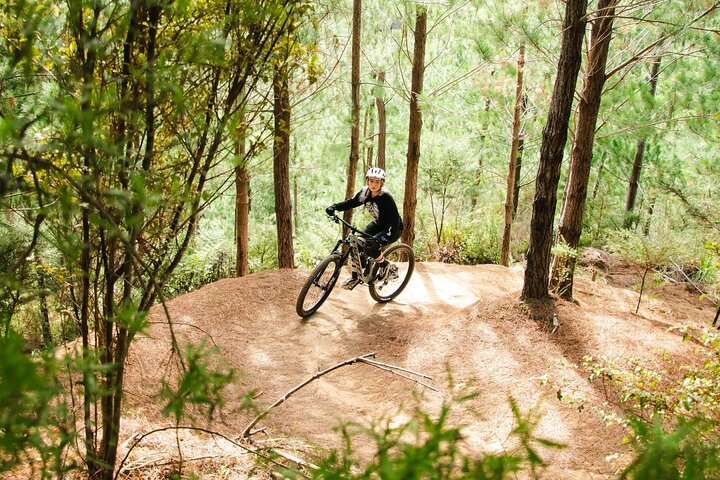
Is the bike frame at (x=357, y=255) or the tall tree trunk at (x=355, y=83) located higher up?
the tall tree trunk at (x=355, y=83)

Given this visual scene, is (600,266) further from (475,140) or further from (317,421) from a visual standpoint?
(317,421)

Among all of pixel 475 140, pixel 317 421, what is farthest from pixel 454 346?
pixel 475 140

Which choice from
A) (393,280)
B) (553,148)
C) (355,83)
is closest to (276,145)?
Result: (553,148)

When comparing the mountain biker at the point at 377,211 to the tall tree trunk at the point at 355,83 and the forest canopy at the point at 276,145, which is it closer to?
the forest canopy at the point at 276,145

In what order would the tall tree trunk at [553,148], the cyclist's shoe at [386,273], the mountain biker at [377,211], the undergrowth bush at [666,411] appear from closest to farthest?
the undergrowth bush at [666,411] → the tall tree trunk at [553,148] → the mountain biker at [377,211] → the cyclist's shoe at [386,273]

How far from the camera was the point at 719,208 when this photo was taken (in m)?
9.98

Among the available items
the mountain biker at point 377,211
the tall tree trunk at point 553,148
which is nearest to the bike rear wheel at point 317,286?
the mountain biker at point 377,211

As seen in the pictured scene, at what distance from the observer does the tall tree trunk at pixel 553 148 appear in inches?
222

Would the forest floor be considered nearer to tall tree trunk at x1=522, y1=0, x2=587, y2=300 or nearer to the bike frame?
tall tree trunk at x1=522, y1=0, x2=587, y2=300

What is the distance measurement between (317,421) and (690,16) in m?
7.32

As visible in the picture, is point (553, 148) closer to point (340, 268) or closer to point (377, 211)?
point (377, 211)

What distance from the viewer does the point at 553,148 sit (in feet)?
19.2

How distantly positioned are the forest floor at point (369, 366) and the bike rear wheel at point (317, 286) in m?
0.18

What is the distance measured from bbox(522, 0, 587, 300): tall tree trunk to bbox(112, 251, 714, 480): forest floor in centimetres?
46
